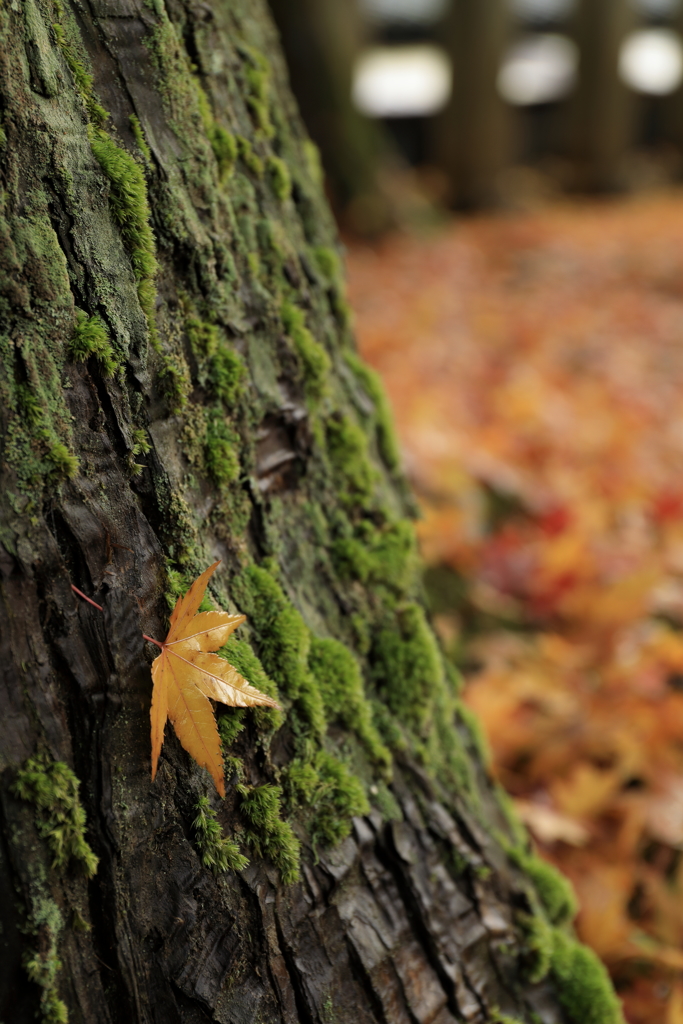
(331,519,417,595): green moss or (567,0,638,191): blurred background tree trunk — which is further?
(567,0,638,191): blurred background tree trunk

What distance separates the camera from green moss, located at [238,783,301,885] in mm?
A: 1004

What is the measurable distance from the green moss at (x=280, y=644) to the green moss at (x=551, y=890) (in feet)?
2.08

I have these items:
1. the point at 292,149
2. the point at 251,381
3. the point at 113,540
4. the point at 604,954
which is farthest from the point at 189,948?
the point at 292,149

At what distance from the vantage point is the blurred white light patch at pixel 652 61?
1305 centimetres

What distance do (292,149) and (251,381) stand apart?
586mm

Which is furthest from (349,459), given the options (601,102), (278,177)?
(601,102)

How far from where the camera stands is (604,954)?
161 centimetres

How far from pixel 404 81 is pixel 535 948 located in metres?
16.0

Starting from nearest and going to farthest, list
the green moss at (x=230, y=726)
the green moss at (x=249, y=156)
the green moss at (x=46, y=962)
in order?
the green moss at (x=46, y=962) → the green moss at (x=230, y=726) → the green moss at (x=249, y=156)

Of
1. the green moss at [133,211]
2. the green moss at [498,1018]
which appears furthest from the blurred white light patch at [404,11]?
the green moss at [498,1018]

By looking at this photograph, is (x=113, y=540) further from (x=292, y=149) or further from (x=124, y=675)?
(x=292, y=149)

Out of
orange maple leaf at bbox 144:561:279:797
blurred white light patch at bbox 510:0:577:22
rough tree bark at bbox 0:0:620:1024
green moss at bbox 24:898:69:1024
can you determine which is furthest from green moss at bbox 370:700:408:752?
blurred white light patch at bbox 510:0:577:22

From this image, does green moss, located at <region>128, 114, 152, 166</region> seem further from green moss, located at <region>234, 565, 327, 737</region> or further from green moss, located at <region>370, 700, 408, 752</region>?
green moss, located at <region>370, 700, 408, 752</region>

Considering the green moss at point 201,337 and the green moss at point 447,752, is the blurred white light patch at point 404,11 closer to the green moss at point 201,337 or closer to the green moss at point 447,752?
the green moss at point 201,337
